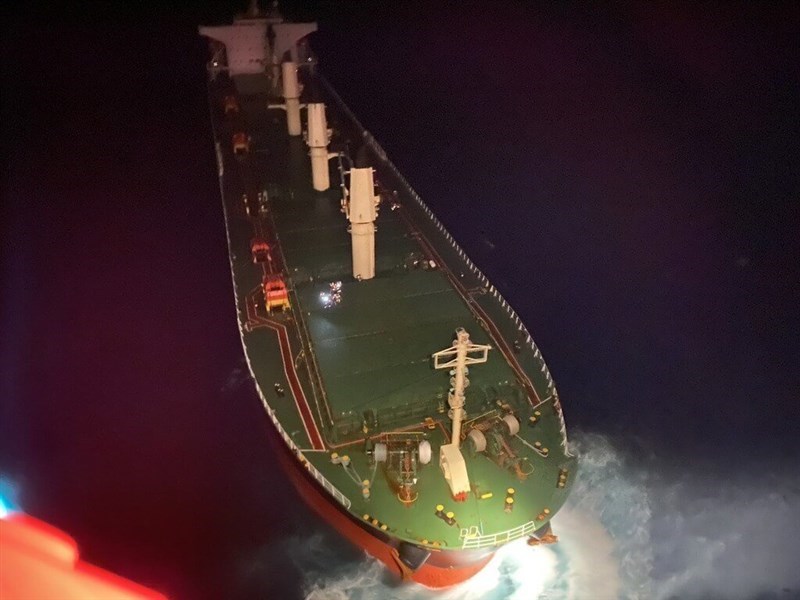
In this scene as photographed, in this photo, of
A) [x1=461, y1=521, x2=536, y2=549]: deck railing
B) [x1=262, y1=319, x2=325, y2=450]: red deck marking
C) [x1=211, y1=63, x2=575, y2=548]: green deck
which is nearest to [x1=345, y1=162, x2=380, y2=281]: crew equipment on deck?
[x1=211, y1=63, x2=575, y2=548]: green deck

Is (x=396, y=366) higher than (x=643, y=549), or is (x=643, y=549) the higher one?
(x=396, y=366)

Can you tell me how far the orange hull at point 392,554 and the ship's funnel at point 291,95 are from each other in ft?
58.4

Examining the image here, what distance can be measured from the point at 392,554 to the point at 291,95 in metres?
20.9

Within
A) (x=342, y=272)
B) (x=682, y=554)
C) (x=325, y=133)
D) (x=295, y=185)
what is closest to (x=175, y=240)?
(x=295, y=185)

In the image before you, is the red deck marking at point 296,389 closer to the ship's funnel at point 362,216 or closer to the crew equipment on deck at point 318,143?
the ship's funnel at point 362,216

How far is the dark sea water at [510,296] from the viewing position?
531 inches

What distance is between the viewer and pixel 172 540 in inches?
519

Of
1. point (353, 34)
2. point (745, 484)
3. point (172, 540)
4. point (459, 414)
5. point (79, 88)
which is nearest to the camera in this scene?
point (459, 414)

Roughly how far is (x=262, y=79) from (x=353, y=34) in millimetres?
15738

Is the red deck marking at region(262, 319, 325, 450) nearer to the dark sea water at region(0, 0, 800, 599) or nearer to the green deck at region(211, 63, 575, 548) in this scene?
the green deck at region(211, 63, 575, 548)

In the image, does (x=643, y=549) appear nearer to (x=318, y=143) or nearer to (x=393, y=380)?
(x=393, y=380)

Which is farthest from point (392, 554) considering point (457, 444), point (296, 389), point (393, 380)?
point (296, 389)

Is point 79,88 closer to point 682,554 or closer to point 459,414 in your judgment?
point 459,414

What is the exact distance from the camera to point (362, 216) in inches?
630
